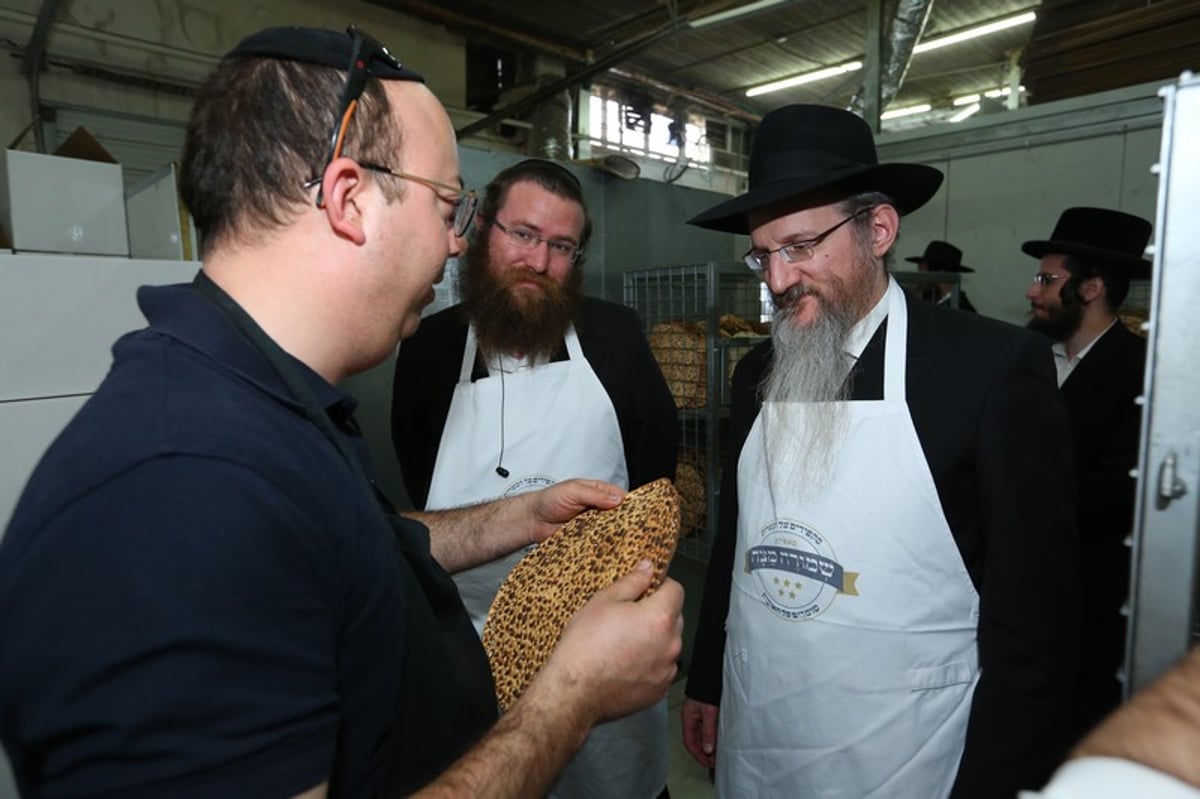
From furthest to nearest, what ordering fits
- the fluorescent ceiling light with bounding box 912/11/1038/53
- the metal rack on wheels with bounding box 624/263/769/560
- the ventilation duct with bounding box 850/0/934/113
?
1. the fluorescent ceiling light with bounding box 912/11/1038/53
2. the ventilation duct with bounding box 850/0/934/113
3. the metal rack on wheels with bounding box 624/263/769/560

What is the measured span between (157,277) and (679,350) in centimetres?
192

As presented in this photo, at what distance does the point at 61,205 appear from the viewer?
6.74 feet

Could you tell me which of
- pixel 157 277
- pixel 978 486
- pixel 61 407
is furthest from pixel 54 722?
pixel 157 277

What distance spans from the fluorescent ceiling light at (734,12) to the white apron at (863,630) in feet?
10.1

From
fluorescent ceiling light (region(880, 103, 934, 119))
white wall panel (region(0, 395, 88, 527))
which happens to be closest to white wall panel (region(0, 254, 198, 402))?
white wall panel (region(0, 395, 88, 527))

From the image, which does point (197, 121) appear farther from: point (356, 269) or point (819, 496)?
point (819, 496)

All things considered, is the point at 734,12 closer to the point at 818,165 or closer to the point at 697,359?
the point at 697,359

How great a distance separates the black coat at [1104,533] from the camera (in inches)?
91.0

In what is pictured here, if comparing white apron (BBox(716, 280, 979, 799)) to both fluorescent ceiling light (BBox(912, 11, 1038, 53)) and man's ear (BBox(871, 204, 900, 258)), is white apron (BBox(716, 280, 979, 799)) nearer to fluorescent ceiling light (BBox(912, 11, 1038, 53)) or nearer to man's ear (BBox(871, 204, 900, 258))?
man's ear (BBox(871, 204, 900, 258))

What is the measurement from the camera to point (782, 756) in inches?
53.8

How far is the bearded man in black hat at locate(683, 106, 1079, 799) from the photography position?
47.8 inches

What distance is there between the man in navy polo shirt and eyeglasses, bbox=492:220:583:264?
106 cm

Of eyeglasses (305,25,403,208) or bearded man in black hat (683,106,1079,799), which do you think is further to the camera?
bearded man in black hat (683,106,1079,799)

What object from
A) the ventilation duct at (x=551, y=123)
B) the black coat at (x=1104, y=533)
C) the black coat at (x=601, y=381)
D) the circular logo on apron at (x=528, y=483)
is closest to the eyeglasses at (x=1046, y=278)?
the black coat at (x=1104, y=533)
